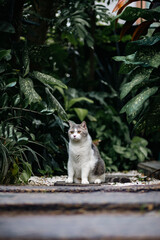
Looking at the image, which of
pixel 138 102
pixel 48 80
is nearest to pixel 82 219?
pixel 138 102

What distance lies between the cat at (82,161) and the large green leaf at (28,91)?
Result: 57 centimetres

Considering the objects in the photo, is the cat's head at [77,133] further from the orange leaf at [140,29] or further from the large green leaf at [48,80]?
the orange leaf at [140,29]

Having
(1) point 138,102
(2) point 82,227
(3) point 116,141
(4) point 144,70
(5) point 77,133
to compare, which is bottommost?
(3) point 116,141

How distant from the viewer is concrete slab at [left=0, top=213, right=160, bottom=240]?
2.80 ft

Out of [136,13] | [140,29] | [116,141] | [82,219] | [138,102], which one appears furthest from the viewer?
[116,141]

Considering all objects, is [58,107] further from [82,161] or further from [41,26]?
[41,26]

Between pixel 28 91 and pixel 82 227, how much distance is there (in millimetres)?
2463

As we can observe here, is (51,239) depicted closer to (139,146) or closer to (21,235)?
(21,235)

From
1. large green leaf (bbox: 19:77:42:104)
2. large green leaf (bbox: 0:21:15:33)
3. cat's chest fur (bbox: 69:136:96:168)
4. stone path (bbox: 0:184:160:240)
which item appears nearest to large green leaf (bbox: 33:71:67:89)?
large green leaf (bbox: 19:77:42:104)

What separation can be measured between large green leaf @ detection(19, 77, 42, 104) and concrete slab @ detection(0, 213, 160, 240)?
2182mm

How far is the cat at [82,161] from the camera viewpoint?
279 cm

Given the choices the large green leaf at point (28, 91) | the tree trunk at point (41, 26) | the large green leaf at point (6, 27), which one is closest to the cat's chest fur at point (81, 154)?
the large green leaf at point (28, 91)

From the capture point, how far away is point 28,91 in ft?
10.6

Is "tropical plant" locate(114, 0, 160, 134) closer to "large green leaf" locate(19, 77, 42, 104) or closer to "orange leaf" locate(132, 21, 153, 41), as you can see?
"orange leaf" locate(132, 21, 153, 41)
